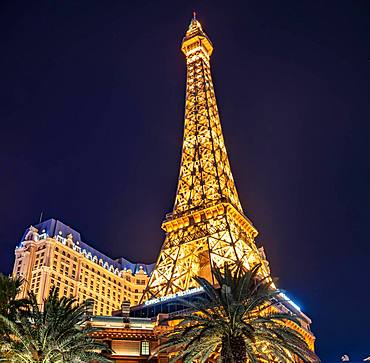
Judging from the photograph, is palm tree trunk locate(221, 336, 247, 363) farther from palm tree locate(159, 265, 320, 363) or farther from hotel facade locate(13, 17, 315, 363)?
hotel facade locate(13, 17, 315, 363)

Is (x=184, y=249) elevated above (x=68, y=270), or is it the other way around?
(x=68, y=270)

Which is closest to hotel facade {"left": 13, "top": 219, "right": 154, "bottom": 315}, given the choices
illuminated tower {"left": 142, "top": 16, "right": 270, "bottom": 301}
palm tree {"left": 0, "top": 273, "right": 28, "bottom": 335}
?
illuminated tower {"left": 142, "top": 16, "right": 270, "bottom": 301}

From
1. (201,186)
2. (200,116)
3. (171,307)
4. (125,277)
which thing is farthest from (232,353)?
(125,277)

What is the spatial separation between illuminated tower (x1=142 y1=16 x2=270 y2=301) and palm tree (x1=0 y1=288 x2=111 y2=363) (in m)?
24.5

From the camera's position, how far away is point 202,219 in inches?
2574

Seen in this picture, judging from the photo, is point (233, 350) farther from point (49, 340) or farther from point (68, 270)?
point (68, 270)

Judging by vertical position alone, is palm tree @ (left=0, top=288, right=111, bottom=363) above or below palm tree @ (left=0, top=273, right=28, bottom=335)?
below

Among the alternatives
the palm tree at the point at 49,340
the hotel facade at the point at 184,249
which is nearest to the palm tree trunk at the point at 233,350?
the hotel facade at the point at 184,249

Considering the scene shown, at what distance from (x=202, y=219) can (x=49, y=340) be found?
129ft

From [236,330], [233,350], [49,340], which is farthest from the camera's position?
[49,340]

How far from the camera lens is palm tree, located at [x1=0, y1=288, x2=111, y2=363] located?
27359 mm

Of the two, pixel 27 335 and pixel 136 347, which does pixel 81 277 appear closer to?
pixel 136 347

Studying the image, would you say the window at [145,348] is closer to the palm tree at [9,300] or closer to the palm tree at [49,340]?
the palm tree at [9,300]

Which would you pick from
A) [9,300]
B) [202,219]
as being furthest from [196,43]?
[9,300]
